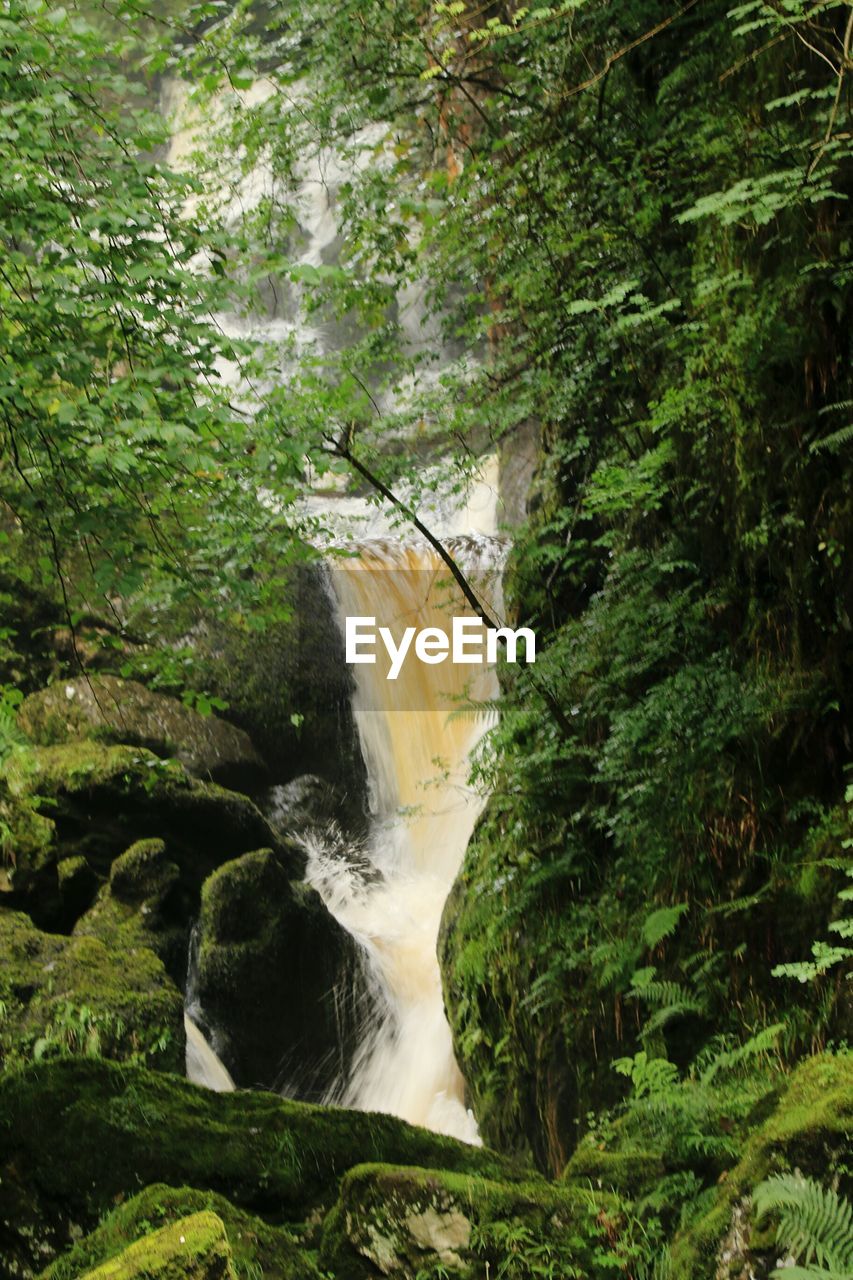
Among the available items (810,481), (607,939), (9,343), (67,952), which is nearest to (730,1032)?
(607,939)

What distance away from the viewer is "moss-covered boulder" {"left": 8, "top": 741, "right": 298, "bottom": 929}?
8.79m

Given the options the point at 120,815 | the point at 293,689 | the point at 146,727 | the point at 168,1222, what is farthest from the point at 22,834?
the point at 168,1222

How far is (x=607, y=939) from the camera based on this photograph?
5.34m

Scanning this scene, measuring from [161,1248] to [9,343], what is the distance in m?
3.28

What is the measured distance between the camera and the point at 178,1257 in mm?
2400

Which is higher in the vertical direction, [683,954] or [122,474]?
[122,474]

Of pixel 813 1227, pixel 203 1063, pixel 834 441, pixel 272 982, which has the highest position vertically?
pixel 834 441

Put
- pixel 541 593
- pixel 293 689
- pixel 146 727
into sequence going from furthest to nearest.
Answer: pixel 293 689 → pixel 146 727 → pixel 541 593

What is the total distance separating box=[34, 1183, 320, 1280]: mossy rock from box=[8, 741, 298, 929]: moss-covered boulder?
18.2ft

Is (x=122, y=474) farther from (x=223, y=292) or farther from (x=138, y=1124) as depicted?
(x=138, y=1124)

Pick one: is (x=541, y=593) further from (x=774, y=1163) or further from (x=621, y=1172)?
(x=774, y=1163)

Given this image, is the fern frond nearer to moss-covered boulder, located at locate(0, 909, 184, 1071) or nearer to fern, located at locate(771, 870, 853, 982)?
fern, located at locate(771, 870, 853, 982)

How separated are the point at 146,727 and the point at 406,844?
3.40 m

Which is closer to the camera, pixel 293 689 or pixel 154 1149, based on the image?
pixel 154 1149
